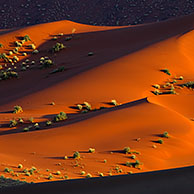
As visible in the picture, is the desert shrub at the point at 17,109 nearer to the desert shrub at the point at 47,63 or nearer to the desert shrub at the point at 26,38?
the desert shrub at the point at 47,63

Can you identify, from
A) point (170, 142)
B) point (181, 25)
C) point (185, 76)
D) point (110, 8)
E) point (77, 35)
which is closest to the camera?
point (170, 142)

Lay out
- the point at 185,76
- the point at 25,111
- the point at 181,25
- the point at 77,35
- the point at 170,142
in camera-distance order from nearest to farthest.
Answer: the point at 170,142, the point at 25,111, the point at 185,76, the point at 181,25, the point at 77,35

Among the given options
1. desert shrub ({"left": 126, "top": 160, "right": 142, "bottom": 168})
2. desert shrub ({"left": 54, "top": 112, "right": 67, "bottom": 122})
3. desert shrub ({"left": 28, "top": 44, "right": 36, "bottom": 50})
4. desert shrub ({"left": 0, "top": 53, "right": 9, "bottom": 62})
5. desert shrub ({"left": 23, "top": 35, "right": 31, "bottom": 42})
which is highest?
desert shrub ({"left": 23, "top": 35, "right": 31, "bottom": 42})

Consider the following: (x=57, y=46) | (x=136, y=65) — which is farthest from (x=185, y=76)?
(x=57, y=46)

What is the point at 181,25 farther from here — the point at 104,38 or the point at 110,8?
the point at 110,8


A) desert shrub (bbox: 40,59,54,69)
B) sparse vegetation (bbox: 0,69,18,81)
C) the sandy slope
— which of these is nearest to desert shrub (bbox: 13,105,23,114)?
the sandy slope

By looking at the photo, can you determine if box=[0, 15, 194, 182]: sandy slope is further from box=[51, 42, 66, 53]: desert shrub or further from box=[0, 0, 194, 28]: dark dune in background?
box=[0, 0, 194, 28]: dark dune in background

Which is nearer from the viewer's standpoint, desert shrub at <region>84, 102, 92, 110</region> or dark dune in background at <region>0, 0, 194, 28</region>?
desert shrub at <region>84, 102, 92, 110</region>

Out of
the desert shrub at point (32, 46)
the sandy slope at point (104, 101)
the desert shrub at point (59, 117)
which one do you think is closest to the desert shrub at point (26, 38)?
the sandy slope at point (104, 101)
